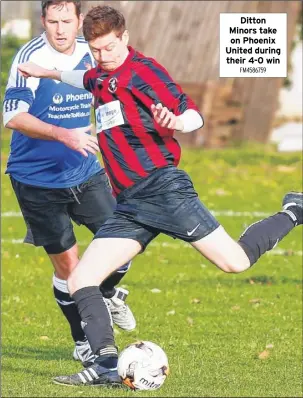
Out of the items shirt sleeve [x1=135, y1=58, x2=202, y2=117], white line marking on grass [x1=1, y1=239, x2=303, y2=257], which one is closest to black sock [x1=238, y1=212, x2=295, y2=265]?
shirt sleeve [x1=135, y1=58, x2=202, y2=117]

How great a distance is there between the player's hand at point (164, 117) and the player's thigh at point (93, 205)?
5.82 ft

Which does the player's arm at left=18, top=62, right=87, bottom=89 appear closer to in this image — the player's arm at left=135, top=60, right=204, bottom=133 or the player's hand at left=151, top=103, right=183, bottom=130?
the player's arm at left=135, top=60, right=204, bottom=133

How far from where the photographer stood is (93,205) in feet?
30.7

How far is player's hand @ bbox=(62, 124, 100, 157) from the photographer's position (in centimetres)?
841

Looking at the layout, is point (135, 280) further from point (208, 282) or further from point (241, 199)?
point (241, 199)

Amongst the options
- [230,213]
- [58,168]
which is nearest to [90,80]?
[58,168]

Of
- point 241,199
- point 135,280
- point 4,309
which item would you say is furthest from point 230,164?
point 4,309

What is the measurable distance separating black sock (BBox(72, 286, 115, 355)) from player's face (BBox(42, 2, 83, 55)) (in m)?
1.95

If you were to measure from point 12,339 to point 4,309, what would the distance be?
4.58 feet

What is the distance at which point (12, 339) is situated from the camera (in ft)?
33.7

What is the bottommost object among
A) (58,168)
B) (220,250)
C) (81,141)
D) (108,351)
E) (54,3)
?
(108,351)

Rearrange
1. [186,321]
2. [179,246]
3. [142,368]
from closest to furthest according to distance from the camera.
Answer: [142,368]
[186,321]
[179,246]

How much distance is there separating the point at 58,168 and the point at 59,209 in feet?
0.96

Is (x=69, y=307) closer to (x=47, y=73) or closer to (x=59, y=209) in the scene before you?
(x=59, y=209)
